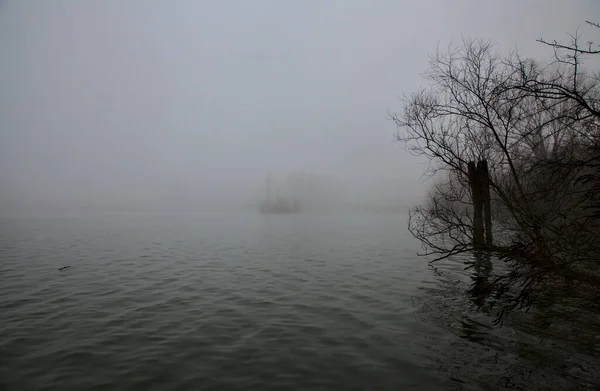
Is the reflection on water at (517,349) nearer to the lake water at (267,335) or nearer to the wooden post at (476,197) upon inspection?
the lake water at (267,335)

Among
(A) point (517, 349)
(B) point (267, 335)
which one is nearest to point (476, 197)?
(A) point (517, 349)

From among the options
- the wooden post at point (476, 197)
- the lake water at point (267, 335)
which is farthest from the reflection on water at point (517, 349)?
the wooden post at point (476, 197)

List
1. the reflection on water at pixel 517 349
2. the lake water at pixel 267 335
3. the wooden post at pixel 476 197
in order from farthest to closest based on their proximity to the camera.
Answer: the wooden post at pixel 476 197, the lake water at pixel 267 335, the reflection on water at pixel 517 349

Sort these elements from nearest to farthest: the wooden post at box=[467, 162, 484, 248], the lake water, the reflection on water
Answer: the reflection on water
the lake water
the wooden post at box=[467, 162, 484, 248]

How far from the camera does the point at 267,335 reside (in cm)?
816

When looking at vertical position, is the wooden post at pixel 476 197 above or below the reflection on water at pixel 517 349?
above

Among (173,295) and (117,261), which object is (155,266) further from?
(173,295)

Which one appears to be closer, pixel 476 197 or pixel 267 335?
pixel 267 335

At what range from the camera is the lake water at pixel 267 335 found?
6.02 metres

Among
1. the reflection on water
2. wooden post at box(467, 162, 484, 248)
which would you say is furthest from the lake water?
wooden post at box(467, 162, 484, 248)

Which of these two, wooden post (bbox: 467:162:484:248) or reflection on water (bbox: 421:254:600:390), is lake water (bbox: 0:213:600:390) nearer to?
reflection on water (bbox: 421:254:600:390)

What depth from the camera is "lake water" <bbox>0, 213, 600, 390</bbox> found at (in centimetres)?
602

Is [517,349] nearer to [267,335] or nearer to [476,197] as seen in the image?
[267,335]

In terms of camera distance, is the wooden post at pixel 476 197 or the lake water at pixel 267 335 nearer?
the lake water at pixel 267 335
